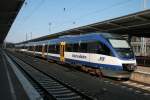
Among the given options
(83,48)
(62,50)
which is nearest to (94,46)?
(83,48)

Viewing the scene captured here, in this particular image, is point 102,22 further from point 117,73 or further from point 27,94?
point 27,94

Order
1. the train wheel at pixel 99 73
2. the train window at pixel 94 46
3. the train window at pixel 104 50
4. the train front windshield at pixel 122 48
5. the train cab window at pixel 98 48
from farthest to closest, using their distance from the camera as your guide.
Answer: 1. the train window at pixel 94 46
2. the train wheel at pixel 99 73
3. the train cab window at pixel 98 48
4. the train window at pixel 104 50
5. the train front windshield at pixel 122 48

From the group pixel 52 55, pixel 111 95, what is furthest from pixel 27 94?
pixel 52 55

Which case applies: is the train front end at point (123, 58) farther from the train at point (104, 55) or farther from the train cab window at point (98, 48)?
the train cab window at point (98, 48)

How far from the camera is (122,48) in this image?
66.7 ft

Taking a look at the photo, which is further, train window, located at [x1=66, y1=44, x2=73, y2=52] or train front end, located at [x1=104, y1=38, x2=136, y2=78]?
train window, located at [x1=66, y1=44, x2=73, y2=52]

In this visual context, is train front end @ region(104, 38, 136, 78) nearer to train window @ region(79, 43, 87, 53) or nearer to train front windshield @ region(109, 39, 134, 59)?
train front windshield @ region(109, 39, 134, 59)

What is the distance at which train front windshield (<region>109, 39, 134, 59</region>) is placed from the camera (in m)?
19.8

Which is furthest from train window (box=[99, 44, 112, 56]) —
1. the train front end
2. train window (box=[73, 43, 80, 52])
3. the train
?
train window (box=[73, 43, 80, 52])

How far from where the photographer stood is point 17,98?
12586 mm

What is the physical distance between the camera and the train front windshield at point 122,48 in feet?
64.9

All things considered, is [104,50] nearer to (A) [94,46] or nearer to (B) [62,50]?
(A) [94,46]

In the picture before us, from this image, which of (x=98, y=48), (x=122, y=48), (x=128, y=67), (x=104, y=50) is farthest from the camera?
(x=98, y=48)

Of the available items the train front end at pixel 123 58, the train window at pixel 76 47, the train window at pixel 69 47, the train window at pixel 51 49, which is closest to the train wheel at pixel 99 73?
the train front end at pixel 123 58
